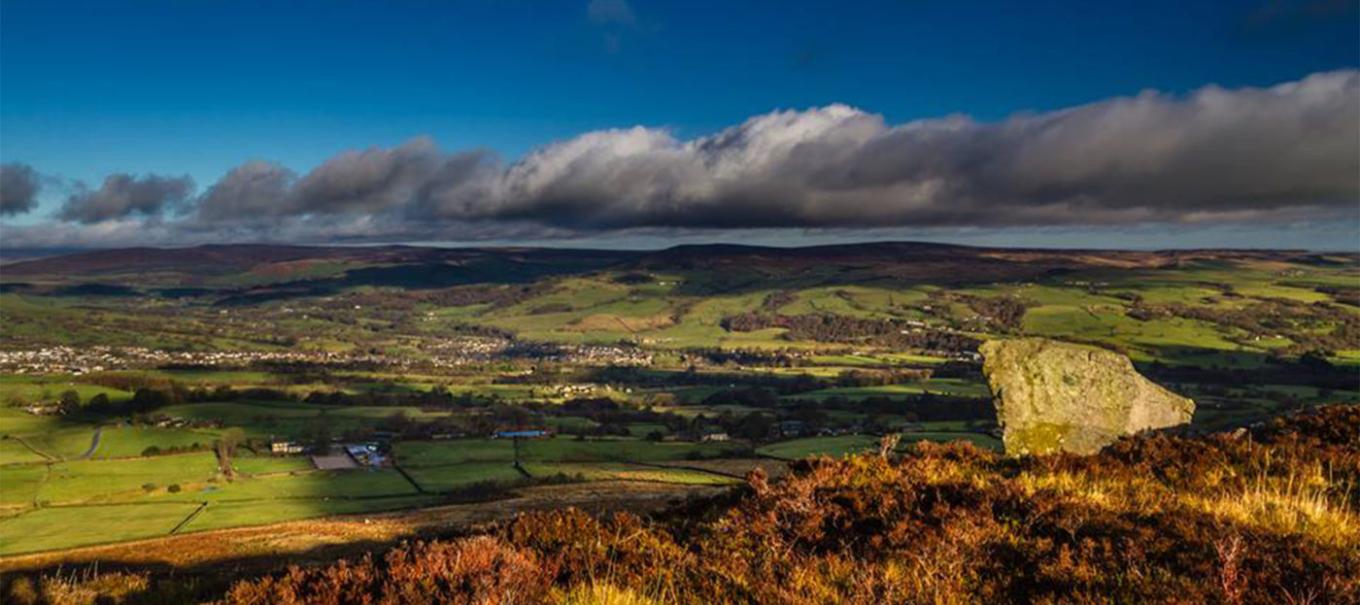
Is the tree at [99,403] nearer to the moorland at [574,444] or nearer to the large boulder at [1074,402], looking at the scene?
the moorland at [574,444]

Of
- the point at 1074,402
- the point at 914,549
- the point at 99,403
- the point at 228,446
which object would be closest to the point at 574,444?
the point at 228,446

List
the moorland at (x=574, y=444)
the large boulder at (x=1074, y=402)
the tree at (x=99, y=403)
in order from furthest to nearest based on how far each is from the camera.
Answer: the tree at (x=99, y=403), the large boulder at (x=1074, y=402), the moorland at (x=574, y=444)

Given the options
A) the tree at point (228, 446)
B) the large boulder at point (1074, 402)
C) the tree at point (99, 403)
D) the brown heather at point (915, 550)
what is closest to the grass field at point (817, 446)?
the large boulder at point (1074, 402)

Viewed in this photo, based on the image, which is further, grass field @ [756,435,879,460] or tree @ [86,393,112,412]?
tree @ [86,393,112,412]

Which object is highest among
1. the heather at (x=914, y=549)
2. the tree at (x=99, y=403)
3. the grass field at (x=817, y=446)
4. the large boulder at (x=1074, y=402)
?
the heather at (x=914, y=549)

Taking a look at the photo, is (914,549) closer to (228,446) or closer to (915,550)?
(915,550)

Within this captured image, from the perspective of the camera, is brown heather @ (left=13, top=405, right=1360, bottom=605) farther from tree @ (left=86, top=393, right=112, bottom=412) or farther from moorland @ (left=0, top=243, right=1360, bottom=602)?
tree @ (left=86, top=393, right=112, bottom=412)

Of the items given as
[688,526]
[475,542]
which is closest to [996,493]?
[688,526]

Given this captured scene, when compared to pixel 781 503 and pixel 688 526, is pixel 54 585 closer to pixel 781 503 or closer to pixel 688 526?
pixel 688 526

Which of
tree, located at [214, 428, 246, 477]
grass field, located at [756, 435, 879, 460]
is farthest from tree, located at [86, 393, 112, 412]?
grass field, located at [756, 435, 879, 460]
